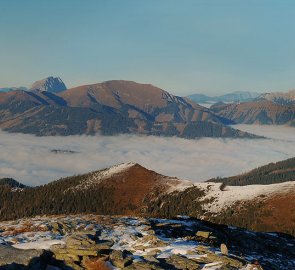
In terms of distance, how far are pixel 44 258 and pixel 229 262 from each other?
58.0 feet

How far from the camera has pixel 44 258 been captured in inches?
1453

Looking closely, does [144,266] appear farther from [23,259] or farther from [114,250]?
[23,259]

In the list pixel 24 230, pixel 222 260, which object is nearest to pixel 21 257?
pixel 222 260

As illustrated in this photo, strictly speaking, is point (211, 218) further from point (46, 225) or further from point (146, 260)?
point (146, 260)

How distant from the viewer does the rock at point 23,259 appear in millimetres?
34594

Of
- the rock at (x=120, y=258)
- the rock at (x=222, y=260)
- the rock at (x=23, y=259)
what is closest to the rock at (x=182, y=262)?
the rock at (x=222, y=260)

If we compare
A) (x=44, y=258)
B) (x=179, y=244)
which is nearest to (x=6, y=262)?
(x=44, y=258)

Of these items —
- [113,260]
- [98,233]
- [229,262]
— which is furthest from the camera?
[98,233]

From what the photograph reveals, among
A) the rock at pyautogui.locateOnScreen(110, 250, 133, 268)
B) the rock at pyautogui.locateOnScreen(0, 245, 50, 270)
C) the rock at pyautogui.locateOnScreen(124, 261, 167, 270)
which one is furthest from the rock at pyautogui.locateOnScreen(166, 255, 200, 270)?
the rock at pyautogui.locateOnScreen(0, 245, 50, 270)

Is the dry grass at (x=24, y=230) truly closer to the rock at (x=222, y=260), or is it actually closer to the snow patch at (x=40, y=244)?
the snow patch at (x=40, y=244)

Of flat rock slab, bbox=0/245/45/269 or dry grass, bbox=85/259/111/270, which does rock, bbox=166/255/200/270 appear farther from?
flat rock slab, bbox=0/245/45/269

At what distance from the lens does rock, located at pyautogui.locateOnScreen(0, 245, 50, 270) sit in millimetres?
34594

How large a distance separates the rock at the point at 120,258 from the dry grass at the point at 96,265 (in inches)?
51.0

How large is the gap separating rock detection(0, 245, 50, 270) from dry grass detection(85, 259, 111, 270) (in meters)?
3.83
